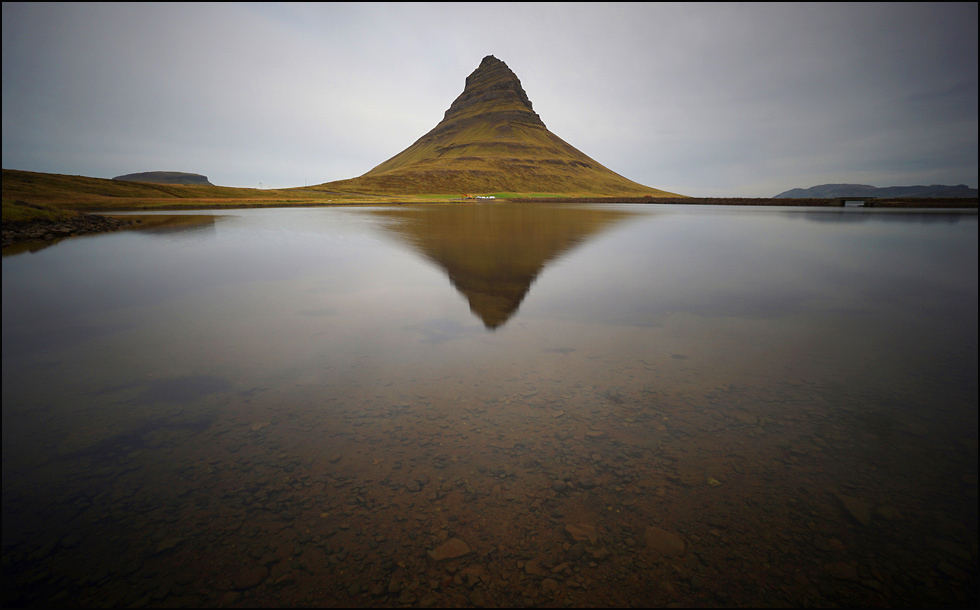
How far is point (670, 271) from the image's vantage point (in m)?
17.4

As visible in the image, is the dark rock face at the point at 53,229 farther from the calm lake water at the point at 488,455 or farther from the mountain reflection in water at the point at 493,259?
the mountain reflection in water at the point at 493,259

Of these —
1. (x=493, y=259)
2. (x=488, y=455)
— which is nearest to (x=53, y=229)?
(x=493, y=259)

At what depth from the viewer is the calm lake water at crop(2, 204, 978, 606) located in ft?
11.3

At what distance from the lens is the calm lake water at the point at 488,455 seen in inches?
136

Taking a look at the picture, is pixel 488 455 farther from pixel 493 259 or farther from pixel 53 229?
pixel 53 229

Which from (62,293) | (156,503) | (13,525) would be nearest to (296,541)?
(156,503)

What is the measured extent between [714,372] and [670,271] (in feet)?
37.2

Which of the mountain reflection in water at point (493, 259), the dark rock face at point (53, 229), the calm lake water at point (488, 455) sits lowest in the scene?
the calm lake water at point (488, 455)

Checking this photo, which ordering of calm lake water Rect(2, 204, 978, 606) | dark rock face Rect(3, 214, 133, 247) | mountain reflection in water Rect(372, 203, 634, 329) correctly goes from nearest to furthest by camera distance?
calm lake water Rect(2, 204, 978, 606) → mountain reflection in water Rect(372, 203, 634, 329) → dark rock face Rect(3, 214, 133, 247)

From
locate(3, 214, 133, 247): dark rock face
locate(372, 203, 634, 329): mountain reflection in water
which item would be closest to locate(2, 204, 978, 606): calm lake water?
locate(372, 203, 634, 329): mountain reflection in water

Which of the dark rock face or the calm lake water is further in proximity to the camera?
the dark rock face

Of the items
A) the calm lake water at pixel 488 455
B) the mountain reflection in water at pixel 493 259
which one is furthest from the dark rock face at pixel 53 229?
the mountain reflection in water at pixel 493 259

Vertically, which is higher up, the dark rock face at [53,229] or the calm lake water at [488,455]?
the dark rock face at [53,229]

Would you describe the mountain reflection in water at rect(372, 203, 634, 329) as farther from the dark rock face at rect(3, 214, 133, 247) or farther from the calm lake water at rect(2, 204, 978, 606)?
the dark rock face at rect(3, 214, 133, 247)
